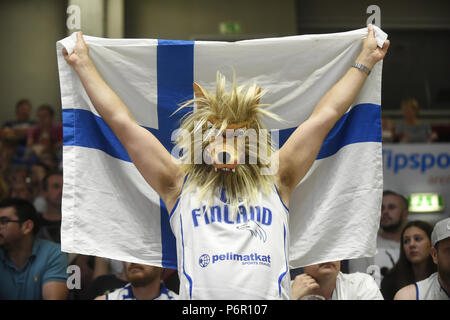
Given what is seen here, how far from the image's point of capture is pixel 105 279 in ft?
13.5

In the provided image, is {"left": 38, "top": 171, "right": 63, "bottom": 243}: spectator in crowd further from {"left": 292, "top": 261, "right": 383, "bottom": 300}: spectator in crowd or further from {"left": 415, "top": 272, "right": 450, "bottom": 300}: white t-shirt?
{"left": 415, "top": 272, "right": 450, "bottom": 300}: white t-shirt

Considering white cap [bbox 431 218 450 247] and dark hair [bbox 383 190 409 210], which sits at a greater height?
dark hair [bbox 383 190 409 210]

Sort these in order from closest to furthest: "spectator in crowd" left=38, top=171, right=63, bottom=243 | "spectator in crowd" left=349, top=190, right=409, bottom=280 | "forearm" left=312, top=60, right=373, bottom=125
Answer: "forearm" left=312, top=60, right=373, bottom=125
"spectator in crowd" left=349, top=190, right=409, bottom=280
"spectator in crowd" left=38, top=171, right=63, bottom=243

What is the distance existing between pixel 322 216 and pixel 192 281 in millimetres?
836

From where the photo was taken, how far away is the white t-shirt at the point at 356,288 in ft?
12.4

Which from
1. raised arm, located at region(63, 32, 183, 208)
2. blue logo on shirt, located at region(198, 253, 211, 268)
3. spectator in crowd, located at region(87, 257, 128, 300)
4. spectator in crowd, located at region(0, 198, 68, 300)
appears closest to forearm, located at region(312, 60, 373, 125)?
raised arm, located at region(63, 32, 183, 208)

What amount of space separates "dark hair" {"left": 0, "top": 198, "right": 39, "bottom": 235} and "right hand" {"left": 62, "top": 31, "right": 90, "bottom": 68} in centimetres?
154

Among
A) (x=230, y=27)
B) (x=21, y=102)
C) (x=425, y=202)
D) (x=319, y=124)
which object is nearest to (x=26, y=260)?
(x=319, y=124)

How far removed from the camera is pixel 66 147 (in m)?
3.20

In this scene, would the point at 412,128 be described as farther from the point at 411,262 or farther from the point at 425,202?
the point at 411,262

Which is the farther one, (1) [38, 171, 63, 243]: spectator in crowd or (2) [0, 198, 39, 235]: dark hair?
(1) [38, 171, 63, 243]: spectator in crowd

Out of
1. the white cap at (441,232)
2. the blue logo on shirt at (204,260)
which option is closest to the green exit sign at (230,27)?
the white cap at (441,232)

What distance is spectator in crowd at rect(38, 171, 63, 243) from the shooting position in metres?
4.59

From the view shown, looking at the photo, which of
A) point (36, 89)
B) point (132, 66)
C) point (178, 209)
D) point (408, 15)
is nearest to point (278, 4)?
point (408, 15)
